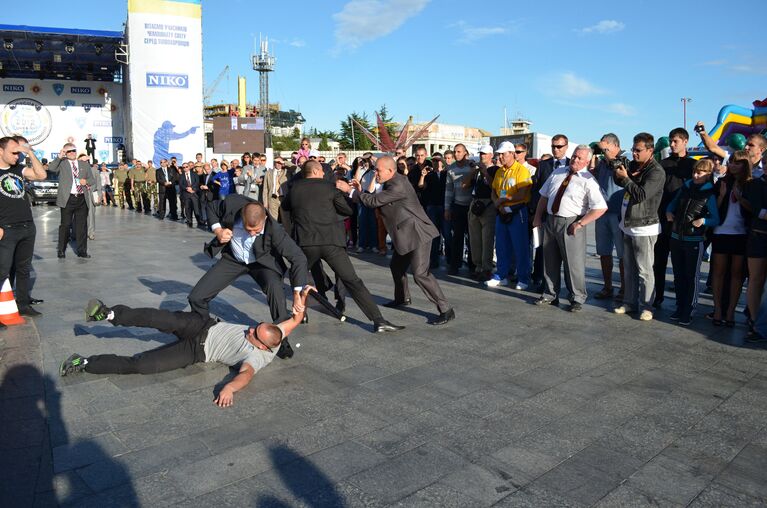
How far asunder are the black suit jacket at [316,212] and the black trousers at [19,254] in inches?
112

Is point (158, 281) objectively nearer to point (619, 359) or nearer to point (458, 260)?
point (458, 260)

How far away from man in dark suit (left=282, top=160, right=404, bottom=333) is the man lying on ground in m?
1.34

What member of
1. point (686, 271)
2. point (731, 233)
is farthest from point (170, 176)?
point (731, 233)

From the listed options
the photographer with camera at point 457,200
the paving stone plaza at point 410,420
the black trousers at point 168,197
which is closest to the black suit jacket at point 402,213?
the paving stone plaza at point 410,420

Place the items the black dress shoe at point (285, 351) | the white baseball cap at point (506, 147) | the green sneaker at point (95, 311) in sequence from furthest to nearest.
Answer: the white baseball cap at point (506, 147)
the black dress shoe at point (285, 351)
the green sneaker at point (95, 311)

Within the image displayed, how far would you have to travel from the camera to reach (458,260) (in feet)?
31.4

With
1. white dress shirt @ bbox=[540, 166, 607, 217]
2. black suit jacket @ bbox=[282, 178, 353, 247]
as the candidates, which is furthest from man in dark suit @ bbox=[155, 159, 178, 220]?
white dress shirt @ bbox=[540, 166, 607, 217]

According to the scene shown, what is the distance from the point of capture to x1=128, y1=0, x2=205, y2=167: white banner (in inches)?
1179

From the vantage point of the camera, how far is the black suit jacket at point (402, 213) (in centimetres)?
630

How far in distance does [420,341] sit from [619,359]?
1.77m

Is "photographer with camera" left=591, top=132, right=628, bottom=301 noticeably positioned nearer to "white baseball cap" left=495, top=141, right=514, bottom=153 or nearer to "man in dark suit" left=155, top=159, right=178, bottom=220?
"white baseball cap" left=495, top=141, right=514, bottom=153

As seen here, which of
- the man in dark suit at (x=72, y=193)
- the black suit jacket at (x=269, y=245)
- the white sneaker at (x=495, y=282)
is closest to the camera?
the black suit jacket at (x=269, y=245)

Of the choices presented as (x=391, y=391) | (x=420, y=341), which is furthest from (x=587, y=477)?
(x=420, y=341)

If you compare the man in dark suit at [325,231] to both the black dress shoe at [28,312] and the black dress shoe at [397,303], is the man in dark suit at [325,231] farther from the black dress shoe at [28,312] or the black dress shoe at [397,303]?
the black dress shoe at [28,312]
